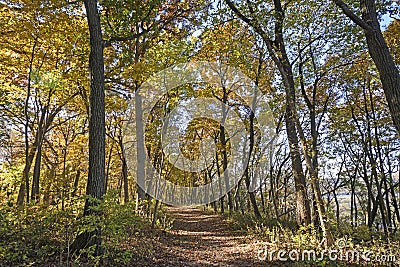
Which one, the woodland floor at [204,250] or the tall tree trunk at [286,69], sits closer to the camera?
the woodland floor at [204,250]

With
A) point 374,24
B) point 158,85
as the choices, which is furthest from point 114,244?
point 158,85

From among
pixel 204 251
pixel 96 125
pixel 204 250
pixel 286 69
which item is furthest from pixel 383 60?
pixel 204 250

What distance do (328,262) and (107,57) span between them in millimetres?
10989

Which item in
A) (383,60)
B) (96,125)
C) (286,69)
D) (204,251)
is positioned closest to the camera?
(383,60)

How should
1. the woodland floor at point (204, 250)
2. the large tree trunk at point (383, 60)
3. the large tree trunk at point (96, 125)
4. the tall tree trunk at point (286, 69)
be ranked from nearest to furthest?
the large tree trunk at point (383, 60) → the large tree trunk at point (96, 125) → the woodland floor at point (204, 250) → the tall tree trunk at point (286, 69)

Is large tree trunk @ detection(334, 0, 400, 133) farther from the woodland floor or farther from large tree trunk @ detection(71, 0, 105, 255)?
large tree trunk @ detection(71, 0, 105, 255)

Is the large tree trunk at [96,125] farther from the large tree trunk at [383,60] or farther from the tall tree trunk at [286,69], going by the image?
the large tree trunk at [383,60]

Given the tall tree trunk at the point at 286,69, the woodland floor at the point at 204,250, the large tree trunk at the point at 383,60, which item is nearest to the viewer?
the large tree trunk at the point at 383,60

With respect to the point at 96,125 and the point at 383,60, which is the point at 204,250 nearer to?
the point at 96,125

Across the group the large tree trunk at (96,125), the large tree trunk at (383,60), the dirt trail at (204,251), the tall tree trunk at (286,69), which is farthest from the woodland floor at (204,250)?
the large tree trunk at (383,60)

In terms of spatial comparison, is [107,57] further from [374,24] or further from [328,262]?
[328,262]

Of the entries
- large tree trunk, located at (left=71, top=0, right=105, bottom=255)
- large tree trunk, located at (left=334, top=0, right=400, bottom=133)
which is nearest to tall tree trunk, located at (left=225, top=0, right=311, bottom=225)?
Result: large tree trunk, located at (left=334, top=0, right=400, bottom=133)

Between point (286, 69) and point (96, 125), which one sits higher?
point (286, 69)

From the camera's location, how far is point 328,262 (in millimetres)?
5309
